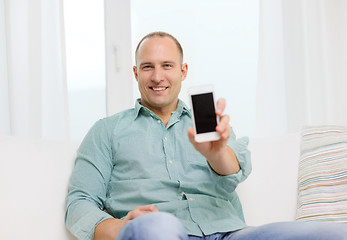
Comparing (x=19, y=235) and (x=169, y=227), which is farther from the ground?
(x=169, y=227)

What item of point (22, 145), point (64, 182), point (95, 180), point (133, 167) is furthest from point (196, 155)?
point (22, 145)

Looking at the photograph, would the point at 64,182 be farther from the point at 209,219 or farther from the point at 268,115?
the point at 268,115

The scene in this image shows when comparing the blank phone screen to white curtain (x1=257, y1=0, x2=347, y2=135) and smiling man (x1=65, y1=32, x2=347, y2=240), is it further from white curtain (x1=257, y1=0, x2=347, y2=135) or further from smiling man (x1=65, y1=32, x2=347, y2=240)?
white curtain (x1=257, y1=0, x2=347, y2=135)

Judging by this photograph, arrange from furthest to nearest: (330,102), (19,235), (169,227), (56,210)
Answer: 1. (330,102)
2. (56,210)
3. (19,235)
4. (169,227)

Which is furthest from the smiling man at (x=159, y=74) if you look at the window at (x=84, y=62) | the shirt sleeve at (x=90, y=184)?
the window at (x=84, y=62)

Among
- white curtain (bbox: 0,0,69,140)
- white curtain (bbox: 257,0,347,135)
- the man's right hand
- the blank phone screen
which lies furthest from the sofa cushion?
white curtain (bbox: 257,0,347,135)

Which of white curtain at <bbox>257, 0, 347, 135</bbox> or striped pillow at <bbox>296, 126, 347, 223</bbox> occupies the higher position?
white curtain at <bbox>257, 0, 347, 135</bbox>

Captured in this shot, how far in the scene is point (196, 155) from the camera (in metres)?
1.48

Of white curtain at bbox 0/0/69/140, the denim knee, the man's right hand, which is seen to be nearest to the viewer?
the denim knee

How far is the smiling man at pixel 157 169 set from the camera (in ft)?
4.27

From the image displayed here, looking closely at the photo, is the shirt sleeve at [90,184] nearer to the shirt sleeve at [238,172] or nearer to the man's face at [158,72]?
the man's face at [158,72]

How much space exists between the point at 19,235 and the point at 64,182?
228mm

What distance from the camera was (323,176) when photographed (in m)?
1.58

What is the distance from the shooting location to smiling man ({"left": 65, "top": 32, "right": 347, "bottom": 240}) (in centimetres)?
130
